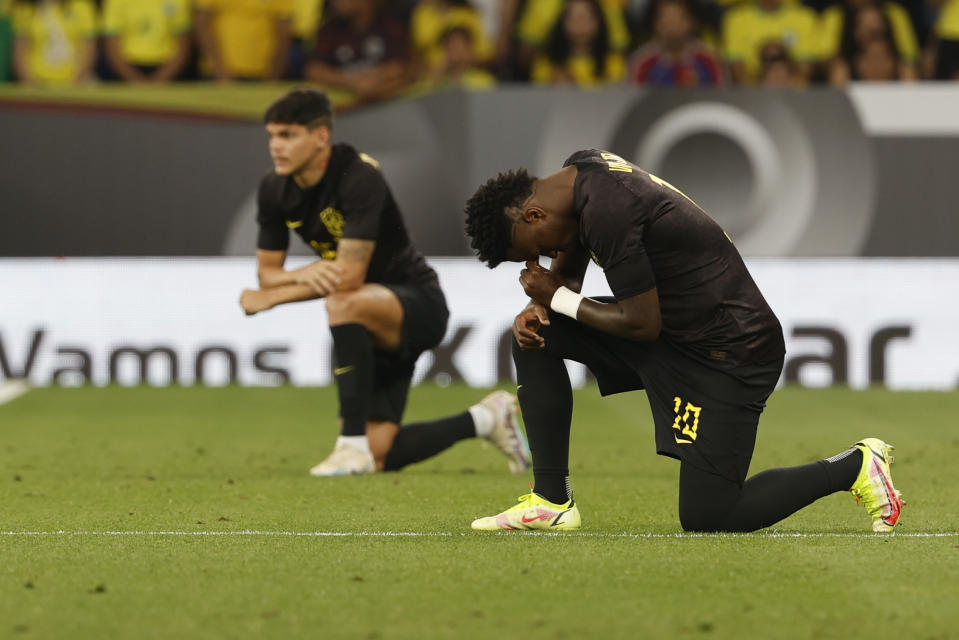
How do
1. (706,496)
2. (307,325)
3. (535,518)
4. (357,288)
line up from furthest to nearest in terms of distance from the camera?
(307,325) → (357,288) → (535,518) → (706,496)

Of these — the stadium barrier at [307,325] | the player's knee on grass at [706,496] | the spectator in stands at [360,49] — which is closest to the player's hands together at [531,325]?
the player's knee on grass at [706,496]

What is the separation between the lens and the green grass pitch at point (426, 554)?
4.08 m

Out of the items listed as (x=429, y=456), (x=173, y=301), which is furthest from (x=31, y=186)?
(x=429, y=456)

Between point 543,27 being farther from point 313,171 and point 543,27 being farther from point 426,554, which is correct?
point 426,554

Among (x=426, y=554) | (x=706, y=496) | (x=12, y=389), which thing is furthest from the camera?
(x=12, y=389)

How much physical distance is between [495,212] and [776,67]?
28.3 feet

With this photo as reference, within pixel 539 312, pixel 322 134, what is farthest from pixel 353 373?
pixel 539 312

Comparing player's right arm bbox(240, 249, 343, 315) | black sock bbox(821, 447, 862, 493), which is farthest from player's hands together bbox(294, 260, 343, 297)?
black sock bbox(821, 447, 862, 493)

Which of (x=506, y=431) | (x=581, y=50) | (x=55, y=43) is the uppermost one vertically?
(x=581, y=50)

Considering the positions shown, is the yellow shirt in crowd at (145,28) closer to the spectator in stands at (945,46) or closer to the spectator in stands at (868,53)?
the spectator in stands at (868,53)

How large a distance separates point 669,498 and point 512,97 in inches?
242

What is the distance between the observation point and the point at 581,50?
1352cm

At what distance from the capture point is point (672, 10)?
1312cm

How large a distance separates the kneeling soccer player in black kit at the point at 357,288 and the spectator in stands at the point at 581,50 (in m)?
5.97
